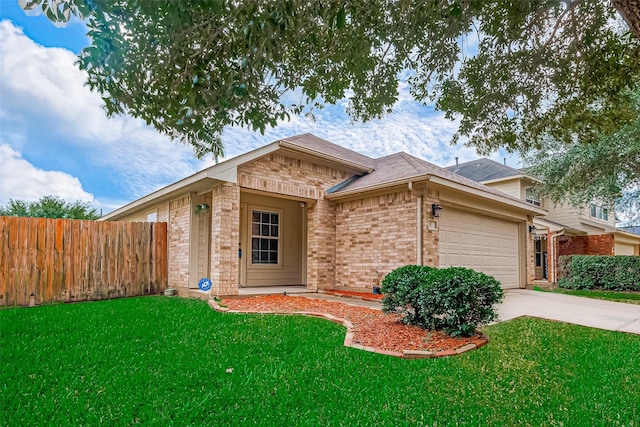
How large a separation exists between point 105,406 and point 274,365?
1.64 metres

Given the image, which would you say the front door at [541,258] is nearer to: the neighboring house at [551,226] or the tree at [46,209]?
the neighboring house at [551,226]

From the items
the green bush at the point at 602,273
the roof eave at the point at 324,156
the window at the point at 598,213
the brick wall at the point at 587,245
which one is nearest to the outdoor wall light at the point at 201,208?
the roof eave at the point at 324,156

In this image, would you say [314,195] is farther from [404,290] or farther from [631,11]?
[631,11]

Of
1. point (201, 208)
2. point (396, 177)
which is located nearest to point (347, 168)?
point (396, 177)

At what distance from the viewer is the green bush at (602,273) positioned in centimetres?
1302

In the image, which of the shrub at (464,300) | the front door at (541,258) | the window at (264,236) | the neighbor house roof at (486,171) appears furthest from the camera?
the front door at (541,258)

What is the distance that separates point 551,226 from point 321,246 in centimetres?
1258

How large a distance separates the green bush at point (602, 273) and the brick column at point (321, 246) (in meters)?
10.2

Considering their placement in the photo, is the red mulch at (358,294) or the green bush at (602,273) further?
the green bush at (602,273)

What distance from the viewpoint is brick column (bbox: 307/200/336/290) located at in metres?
10.6

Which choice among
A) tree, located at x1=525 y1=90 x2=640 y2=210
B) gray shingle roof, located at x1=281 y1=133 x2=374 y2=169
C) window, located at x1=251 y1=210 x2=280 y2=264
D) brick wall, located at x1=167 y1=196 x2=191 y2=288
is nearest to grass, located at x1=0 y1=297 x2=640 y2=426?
brick wall, located at x1=167 y1=196 x2=191 y2=288

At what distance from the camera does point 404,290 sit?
19.0 feet

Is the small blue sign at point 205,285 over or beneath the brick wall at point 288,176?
beneath

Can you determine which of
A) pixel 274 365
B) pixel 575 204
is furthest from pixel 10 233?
pixel 575 204
